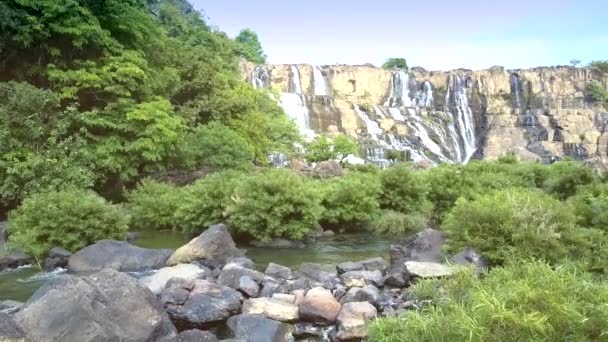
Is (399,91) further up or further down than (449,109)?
further up

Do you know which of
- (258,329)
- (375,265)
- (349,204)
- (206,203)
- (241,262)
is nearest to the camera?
(258,329)

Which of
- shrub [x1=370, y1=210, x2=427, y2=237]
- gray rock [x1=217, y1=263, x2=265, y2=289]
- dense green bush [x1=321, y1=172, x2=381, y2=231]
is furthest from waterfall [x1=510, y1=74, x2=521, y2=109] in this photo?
gray rock [x1=217, y1=263, x2=265, y2=289]

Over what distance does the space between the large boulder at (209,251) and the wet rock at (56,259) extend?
2.00 m

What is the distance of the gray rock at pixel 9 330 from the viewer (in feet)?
16.2

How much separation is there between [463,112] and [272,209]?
31.2m

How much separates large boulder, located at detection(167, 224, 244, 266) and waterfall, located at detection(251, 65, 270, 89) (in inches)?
1147

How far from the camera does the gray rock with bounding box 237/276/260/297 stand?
7.63 meters

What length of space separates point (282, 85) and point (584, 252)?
33.9 meters

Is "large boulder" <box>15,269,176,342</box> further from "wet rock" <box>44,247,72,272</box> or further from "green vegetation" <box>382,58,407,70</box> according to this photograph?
"green vegetation" <box>382,58,407,70</box>

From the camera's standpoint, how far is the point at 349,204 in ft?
46.1

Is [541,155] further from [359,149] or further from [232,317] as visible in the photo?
[232,317]

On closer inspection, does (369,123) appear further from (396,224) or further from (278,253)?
(278,253)

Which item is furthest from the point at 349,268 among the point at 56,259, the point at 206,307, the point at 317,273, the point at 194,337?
the point at 56,259

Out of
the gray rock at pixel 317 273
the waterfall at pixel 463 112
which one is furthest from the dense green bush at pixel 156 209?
the waterfall at pixel 463 112
